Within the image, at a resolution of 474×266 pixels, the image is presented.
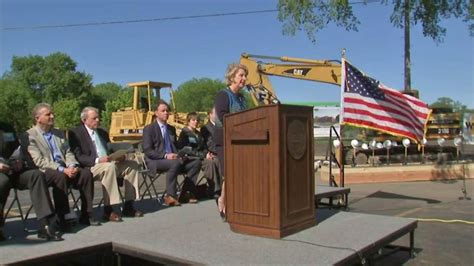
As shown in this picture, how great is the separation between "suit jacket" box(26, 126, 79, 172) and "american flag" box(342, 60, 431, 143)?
4.67 metres

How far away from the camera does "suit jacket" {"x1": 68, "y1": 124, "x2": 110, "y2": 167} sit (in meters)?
5.50

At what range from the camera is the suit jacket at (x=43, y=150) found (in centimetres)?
495

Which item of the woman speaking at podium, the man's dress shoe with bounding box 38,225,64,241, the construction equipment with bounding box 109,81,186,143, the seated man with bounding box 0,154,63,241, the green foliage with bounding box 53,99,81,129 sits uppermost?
the green foliage with bounding box 53,99,81,129

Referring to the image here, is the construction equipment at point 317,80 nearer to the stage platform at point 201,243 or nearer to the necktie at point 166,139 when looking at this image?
the necktie at point 166,139

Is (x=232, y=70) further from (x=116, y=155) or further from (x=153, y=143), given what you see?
(x=153, y=143)

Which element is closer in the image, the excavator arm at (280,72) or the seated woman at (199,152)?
the seated woman at (199,152)

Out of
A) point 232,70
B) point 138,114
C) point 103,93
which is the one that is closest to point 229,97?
point 232,70

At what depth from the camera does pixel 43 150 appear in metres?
5.05

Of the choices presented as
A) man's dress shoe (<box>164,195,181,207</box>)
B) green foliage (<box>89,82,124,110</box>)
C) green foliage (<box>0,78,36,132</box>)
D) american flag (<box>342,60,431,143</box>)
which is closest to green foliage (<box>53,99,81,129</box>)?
green foliage (<box>0,78,36,132</box>)

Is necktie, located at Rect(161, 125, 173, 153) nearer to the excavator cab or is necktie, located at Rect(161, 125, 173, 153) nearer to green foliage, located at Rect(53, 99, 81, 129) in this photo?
the excavator cab

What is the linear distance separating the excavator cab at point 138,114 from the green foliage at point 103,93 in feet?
171

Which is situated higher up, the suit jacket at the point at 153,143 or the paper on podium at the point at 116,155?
the suit jacket at the point at 153,143

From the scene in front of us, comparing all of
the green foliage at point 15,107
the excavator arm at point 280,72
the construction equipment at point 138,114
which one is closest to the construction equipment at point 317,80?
the excavator arm at point 280,72

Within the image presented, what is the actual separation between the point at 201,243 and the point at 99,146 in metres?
2.04
